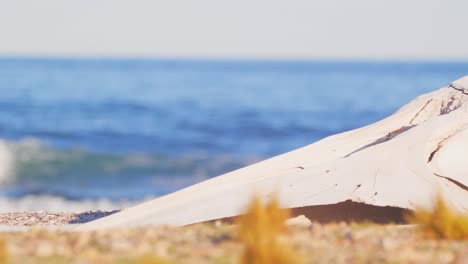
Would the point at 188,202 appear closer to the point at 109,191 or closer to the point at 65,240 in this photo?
the point at 65,240

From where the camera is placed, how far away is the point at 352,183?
7875 mm

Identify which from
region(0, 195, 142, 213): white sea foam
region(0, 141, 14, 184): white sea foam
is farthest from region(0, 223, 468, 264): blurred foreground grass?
region(0, 141, 14, 184): white sea foam

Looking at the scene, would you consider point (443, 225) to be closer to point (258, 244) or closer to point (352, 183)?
point (258, 244)

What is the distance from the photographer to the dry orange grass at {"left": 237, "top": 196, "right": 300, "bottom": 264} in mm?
4879

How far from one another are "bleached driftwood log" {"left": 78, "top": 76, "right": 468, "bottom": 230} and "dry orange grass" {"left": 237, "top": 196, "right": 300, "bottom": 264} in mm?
1826

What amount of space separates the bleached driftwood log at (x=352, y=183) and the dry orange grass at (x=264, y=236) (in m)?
1.83

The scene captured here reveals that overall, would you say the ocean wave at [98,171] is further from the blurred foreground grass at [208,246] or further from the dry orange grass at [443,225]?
the dry orange grass at [443,225]

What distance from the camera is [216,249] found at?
18.4 feet

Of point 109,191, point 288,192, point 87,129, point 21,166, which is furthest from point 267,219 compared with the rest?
point 87,129

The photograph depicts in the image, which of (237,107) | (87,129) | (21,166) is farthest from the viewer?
(237,107)

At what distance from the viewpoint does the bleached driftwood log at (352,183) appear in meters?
7.75

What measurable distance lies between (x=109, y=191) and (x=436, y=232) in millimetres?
18625

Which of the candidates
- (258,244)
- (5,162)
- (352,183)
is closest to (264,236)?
(258,244)

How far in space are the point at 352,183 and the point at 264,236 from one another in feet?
9.52
